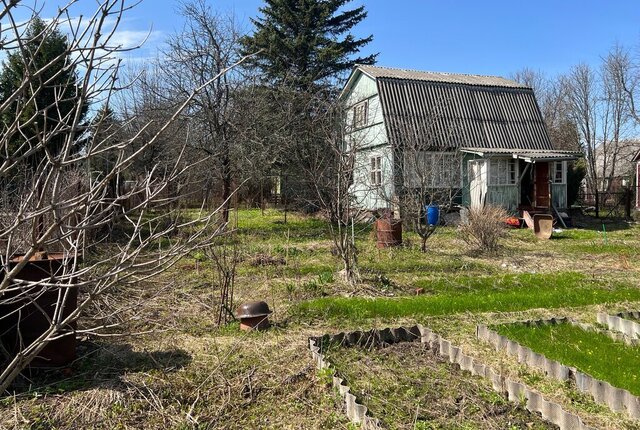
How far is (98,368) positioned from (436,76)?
21977mm

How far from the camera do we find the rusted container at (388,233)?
40.0ft

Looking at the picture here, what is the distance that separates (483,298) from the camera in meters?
7.60

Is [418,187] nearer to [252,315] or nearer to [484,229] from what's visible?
[484,229]

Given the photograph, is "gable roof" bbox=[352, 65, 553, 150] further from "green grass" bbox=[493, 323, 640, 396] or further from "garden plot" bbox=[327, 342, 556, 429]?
"garden plot" bbox=[327, 342, 556, 429]

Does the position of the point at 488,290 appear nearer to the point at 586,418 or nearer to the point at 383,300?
the point at 383,300

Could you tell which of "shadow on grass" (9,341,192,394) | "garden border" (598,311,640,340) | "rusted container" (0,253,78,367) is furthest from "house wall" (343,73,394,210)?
"rusted container" (0,253,78,367)

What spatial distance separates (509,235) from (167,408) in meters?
12.9

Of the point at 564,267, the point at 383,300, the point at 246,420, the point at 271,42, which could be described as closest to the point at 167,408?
the point at 246,420

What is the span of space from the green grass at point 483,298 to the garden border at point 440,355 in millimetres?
880

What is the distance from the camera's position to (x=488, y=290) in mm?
8352

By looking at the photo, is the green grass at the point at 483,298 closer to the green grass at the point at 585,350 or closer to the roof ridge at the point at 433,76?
the green grass at the point at 585,350

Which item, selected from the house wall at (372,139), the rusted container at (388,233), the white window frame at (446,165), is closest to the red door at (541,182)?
the white window frame at (446,165)

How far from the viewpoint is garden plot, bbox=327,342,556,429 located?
3.90 meters

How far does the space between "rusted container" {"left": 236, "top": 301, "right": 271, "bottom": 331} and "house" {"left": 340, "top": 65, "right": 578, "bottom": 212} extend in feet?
39.9
